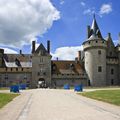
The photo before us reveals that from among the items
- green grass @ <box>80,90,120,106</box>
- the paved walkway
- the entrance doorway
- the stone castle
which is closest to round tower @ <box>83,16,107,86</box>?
the stone castle

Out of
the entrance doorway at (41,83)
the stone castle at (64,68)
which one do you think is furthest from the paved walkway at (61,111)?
the stone castle at (64,68)

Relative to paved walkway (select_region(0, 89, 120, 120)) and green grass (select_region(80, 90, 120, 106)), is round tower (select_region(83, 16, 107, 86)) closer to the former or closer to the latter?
green grass (select_region(80, 90, 120, 106))

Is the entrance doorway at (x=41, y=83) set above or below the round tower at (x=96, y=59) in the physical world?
below

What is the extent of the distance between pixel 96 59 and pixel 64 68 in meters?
9.09

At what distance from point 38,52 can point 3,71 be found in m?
9.76

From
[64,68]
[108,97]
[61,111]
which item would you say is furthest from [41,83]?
[61,111]

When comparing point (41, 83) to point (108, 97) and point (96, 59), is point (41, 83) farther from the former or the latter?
point (108, 97)

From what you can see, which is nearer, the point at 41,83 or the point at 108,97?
the point at 108,97

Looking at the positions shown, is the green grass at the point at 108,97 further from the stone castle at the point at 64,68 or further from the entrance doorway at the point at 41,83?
the stone castle at the point at 64,68

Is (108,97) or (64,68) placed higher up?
(64,68)

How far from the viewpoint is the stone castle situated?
70438mm

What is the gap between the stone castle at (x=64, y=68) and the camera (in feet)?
231

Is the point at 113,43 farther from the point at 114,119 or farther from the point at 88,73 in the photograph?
the point at 114,119

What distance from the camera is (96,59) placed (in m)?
70.7
